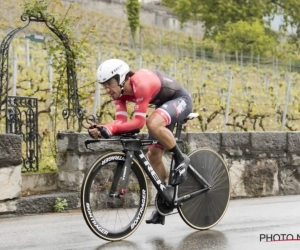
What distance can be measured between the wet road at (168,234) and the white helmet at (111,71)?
4.81 feet

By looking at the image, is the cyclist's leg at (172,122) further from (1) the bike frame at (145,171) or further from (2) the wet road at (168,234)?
(2) the wet road at (168,234)

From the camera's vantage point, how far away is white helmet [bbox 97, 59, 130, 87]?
6660mm

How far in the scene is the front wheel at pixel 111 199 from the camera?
6.64m

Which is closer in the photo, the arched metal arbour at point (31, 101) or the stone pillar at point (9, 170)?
the stone pillar at point (9, 170)

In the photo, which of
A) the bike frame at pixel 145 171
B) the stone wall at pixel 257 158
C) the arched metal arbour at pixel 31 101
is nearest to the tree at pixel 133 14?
the stone wall at pixel 257 158

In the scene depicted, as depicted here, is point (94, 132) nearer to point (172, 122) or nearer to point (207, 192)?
point (172, 122)

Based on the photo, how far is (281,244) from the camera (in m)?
6.84

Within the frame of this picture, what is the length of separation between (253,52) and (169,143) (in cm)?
4555

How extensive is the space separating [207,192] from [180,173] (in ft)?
1.93

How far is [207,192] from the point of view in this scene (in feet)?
25.4

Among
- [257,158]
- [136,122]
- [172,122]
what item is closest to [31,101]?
[257,158]

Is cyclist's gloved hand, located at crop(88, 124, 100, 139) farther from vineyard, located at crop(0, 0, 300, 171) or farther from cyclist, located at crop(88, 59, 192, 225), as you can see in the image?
vineyard, located at crop(0, 0, 300, 171)

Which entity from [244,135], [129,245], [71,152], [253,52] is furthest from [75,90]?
[253,52]

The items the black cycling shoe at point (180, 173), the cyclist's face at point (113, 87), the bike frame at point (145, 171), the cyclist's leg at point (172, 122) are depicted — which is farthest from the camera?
the black cycling shoe at point (180, 173)
